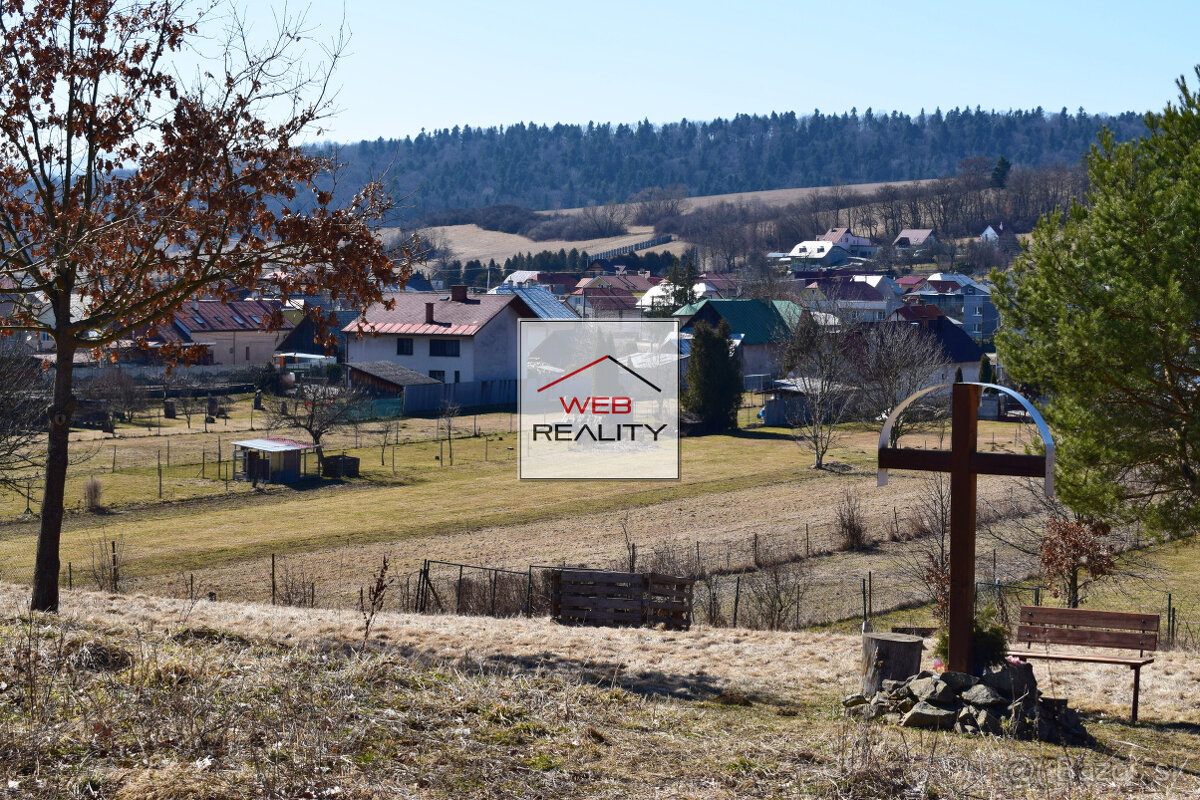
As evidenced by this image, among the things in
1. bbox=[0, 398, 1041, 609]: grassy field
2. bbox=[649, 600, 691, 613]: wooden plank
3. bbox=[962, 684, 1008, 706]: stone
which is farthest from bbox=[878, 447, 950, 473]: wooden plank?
bbox=[0, 398, 1041, 609]: grassy field

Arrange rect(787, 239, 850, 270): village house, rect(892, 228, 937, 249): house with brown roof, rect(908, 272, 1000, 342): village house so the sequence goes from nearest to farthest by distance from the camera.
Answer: rect(908, 272, 1000, 342): village house
rect(787, 239, 850, 270): village house
rect(892, 228, 937, 249): house with brown roof

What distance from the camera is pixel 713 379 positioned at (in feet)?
167

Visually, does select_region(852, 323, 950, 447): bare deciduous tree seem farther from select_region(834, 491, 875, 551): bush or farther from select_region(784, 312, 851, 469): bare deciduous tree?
select_region(834, 491, 875, 551): bush

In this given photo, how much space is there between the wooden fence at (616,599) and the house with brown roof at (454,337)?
1761 inches

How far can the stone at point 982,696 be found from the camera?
8.29 metres

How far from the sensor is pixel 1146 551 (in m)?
26.6

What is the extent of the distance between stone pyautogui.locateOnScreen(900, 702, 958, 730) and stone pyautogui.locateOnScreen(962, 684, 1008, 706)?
0.21 meters

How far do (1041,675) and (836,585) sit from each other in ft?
37.1

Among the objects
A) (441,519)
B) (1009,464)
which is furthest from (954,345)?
(1009,464)

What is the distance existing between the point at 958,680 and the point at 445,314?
54656 millimetres

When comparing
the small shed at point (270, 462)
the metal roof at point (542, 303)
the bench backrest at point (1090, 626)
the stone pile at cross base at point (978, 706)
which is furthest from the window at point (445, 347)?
the stone pile at cross base at point (978, 706)

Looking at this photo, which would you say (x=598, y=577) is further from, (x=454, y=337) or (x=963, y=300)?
(x=963, y=300)
